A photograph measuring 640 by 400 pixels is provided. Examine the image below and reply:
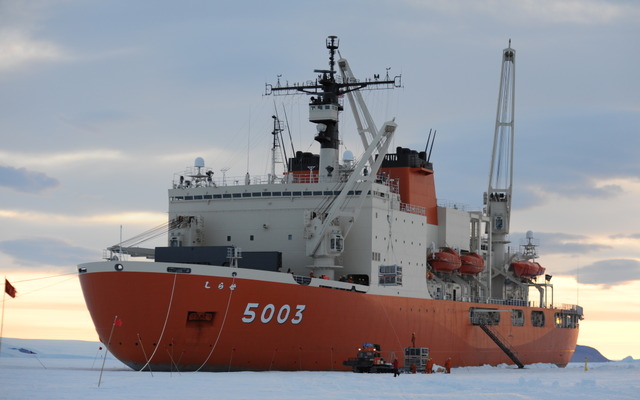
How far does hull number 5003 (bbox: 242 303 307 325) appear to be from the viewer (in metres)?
37.5

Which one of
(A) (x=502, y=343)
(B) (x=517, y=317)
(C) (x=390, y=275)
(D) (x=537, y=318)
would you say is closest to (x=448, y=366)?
(C) (x=390, y=275)

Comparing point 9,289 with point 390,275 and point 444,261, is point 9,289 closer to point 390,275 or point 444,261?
point 390,275

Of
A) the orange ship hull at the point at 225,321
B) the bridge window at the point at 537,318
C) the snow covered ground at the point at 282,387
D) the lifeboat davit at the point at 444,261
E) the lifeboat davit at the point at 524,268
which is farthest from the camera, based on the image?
the lifeboat davit at the point at 524,268

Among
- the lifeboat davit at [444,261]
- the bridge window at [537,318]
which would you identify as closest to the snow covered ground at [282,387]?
the lifeboat davit at [444,261]

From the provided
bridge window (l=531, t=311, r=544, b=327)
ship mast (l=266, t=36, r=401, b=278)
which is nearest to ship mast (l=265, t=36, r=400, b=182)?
ship mast (l=266, t=36, r=401, b=278)

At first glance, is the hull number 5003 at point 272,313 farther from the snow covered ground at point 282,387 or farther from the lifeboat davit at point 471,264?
the lifeboat davit at point 471,264

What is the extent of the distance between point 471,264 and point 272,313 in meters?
18.9

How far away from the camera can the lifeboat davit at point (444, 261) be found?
51125 mm

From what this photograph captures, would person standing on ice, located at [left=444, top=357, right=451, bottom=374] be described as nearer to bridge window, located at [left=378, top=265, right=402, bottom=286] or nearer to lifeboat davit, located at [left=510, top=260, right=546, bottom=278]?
bridge window, located at [left=378, top=265, right=402, bottom=286]

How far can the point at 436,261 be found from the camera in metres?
51.2

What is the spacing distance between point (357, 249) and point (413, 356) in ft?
17.0

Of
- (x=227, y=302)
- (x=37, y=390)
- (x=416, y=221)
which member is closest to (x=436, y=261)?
(x=416, y=221)

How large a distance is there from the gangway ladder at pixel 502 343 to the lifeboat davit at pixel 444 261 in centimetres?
372

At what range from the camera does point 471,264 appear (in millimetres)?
54406
